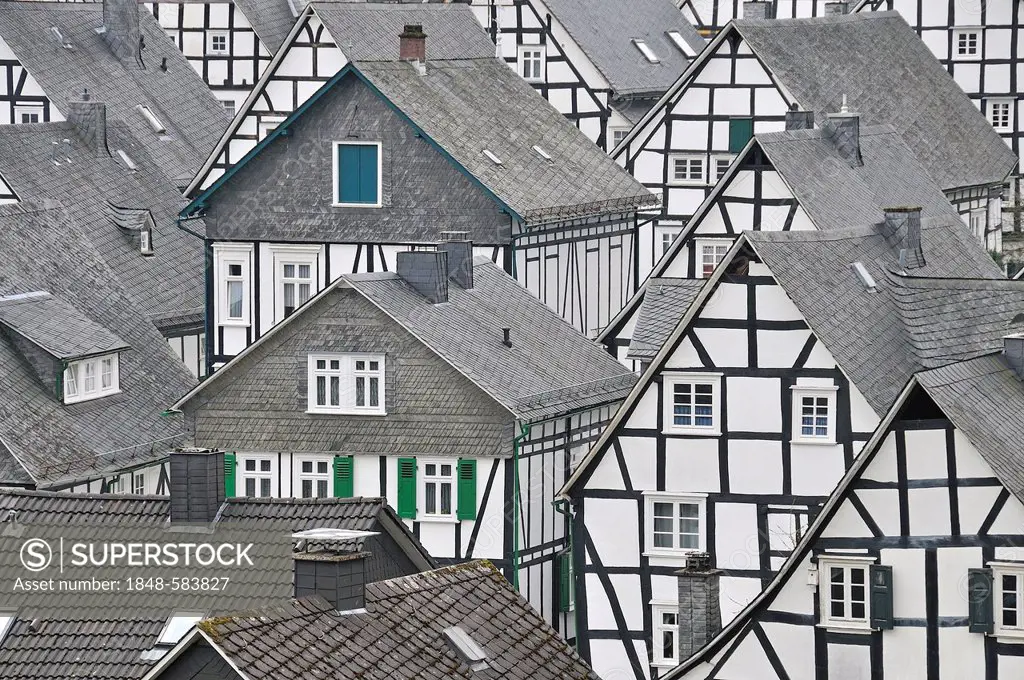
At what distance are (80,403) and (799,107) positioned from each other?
874 inches

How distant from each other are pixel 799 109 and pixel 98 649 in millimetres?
39670

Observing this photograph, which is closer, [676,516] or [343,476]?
[676,516]

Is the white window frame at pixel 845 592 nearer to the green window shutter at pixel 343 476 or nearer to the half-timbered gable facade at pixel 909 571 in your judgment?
the half-timbered gable facade at pixel 909 571

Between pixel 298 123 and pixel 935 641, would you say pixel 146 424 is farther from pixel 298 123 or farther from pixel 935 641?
pixel 935 641

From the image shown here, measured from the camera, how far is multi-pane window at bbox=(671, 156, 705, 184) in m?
81.2

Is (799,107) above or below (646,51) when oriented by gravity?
below

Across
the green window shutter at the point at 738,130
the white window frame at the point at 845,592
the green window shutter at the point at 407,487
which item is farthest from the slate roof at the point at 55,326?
the white window frame at the point at 845,592

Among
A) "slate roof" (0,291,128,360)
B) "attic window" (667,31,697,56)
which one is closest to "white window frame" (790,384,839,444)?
"slate roof" (0,291,128,360)

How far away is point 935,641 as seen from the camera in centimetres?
4694

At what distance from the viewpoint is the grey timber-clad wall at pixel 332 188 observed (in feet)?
223

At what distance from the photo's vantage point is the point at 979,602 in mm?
46781

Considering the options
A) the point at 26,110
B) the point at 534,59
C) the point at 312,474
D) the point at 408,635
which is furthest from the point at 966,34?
the point at 408,635

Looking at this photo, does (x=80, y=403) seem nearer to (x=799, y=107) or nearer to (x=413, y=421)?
(x=413, y=421)

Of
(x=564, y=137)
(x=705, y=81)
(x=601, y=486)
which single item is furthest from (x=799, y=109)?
(x=601, y=486)
